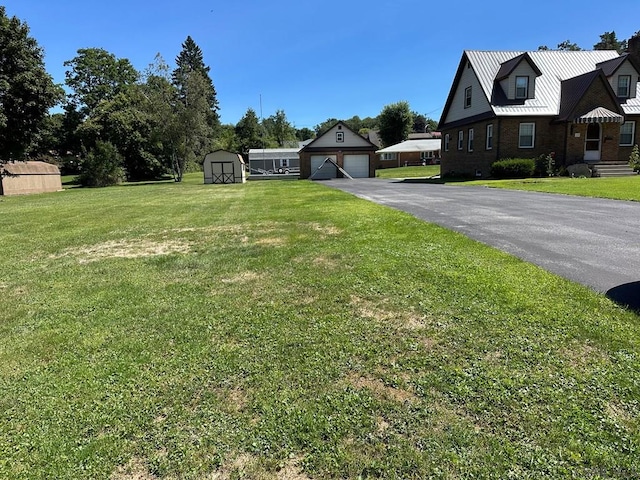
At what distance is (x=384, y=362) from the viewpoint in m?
2.90

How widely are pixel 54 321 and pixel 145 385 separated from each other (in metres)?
1.75

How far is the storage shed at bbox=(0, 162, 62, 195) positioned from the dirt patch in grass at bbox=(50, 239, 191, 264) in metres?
25.1

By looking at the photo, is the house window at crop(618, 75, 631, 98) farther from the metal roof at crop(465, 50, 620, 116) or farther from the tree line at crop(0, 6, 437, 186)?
the tree line at crop(0, 6, 437, 186)

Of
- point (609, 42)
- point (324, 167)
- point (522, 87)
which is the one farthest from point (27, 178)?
point (609, 42)

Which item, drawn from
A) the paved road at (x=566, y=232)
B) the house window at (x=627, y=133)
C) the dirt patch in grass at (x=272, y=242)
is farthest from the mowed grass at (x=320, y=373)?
the house window at (x=627, y=133)

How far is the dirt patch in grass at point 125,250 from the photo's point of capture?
641cm

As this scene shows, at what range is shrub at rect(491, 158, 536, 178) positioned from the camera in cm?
2162

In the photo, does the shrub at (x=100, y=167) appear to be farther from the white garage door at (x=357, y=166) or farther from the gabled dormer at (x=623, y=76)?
the gabled dormer at (x=623, y=76)

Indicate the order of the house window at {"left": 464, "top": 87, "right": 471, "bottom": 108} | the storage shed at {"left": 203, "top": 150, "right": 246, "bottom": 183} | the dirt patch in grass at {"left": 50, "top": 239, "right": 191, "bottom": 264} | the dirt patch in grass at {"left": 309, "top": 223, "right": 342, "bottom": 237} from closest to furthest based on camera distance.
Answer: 1. the dirt patch in grass at {"left": 50, "top": 239, "right": 191, "bottom": 264}
2. the dirt patch in grass at {"left": 309, "top": 223, "right": 342, "bottom": 237}
3. the house window at {"left": 464, "top": 87, "right": 471, "bottom": 108}
4. the storage shed at {"left": 203, "top": 150, "right": 246, "bottom": 183}

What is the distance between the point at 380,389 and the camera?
2.58 m

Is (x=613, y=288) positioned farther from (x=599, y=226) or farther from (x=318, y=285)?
(x=599, y=226)

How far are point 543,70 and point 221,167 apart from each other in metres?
25.1

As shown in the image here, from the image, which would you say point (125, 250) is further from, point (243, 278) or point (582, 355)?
point (582, 355)

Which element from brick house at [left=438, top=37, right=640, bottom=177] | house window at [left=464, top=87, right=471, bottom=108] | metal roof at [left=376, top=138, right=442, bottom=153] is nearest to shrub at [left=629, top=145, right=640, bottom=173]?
brick house at [left=438, top=37, right=640, bottom=177]
